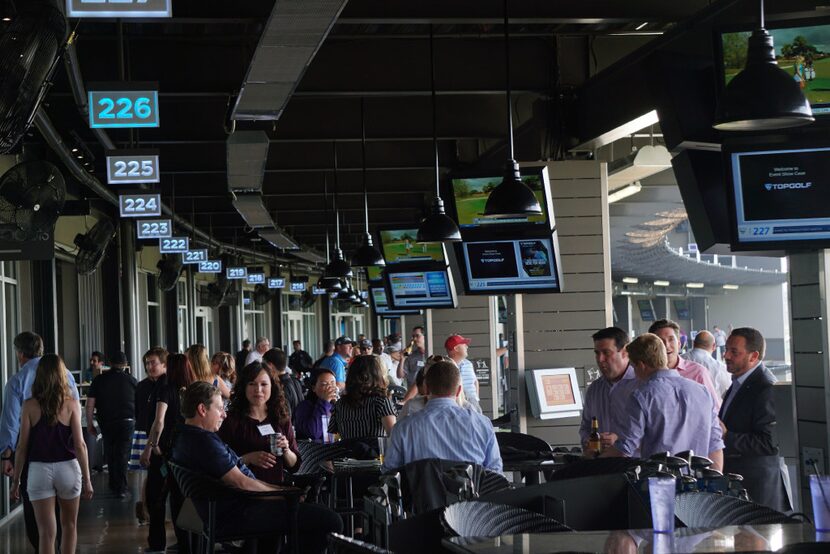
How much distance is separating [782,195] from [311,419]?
428 centimetres

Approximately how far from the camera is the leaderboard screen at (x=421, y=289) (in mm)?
13578

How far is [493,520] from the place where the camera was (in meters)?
4.07

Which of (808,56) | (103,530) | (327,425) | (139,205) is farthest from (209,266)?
(808,56)

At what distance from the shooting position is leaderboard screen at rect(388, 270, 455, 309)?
13.6 m

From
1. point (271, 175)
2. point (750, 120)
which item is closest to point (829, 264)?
point (750, 120)

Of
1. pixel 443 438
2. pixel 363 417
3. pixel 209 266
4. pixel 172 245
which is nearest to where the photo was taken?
pixel 443 438

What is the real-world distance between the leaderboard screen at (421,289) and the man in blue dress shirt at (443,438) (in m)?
7.49

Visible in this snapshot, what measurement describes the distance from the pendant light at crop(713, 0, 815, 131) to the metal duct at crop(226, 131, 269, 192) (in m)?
6.37

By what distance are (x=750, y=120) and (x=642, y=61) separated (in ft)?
12.1

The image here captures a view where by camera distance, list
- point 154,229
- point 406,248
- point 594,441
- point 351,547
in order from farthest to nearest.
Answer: point 154,229
point 406,248
point 594,441
point 351,547

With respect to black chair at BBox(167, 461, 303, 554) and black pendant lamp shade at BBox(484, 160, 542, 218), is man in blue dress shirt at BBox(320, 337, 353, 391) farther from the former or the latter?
black chair at BBox(167, 461, 303, 554)

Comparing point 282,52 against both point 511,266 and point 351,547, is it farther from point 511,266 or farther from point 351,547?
point 351,547

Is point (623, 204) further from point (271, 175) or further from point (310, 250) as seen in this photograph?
point (310, 250)

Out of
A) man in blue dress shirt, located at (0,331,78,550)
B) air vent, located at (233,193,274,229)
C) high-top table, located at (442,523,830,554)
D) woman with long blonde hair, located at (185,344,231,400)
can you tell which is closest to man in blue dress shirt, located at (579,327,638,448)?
high-top table, located at (442,523,830,554)
